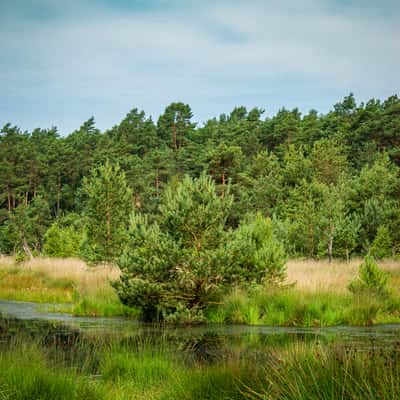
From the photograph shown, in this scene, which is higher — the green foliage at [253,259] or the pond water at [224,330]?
the green foliage at [253,259]

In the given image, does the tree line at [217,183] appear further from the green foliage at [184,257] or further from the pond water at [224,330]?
the pond water at [224,330]

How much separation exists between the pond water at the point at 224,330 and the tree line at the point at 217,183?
2146 millimetres

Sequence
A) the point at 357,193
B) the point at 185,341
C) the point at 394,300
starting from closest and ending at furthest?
1. the point at 185,341
2. the point at 394,300
3. the point at 357,193

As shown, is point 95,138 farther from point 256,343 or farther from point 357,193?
Result: point 256,343

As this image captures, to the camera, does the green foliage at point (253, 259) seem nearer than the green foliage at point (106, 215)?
Yes

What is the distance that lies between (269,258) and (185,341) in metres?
5.53

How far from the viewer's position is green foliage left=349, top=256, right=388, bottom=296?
16.3m

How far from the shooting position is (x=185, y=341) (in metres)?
11.8

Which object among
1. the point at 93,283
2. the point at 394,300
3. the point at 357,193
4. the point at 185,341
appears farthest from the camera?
the point at 357,193

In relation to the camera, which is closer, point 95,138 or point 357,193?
point 357,193

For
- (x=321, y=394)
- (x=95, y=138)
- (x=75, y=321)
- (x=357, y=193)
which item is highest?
(x=95, y=138)

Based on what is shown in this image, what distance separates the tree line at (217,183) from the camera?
25.3 m

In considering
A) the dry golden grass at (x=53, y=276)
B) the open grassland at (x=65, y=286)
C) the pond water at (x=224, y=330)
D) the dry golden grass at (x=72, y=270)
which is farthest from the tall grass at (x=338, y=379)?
the dry golden grass at (x=72, y=270)

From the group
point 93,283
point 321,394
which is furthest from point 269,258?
point 321,394
